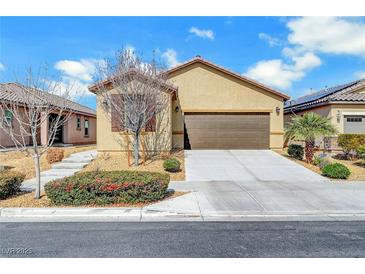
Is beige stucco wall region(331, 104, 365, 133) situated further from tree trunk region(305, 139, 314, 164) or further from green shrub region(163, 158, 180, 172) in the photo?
green shrub region(163, 158, 180, 172)

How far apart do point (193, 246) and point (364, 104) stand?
1772 cm

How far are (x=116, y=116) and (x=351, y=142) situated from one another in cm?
1261

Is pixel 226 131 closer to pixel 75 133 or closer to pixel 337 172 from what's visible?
pixel 337 172

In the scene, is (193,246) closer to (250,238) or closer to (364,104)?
(250,238)

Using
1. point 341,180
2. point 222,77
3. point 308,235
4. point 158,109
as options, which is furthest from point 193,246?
point 222,77

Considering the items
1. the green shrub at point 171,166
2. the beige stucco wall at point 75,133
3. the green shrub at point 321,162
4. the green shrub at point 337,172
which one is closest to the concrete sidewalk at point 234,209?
the green shrub at point 337,172

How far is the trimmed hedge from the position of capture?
23.1 ft

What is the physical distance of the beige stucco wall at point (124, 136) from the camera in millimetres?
14797

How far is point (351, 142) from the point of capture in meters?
14.9

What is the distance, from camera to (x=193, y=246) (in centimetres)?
467

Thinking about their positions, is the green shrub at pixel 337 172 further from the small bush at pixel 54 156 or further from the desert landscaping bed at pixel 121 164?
the small bush at pixel 54 156

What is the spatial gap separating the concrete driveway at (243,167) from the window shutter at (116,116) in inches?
152

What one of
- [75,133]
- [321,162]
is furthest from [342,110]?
[75,133]

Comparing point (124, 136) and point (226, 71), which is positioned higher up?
point (226, 71)
